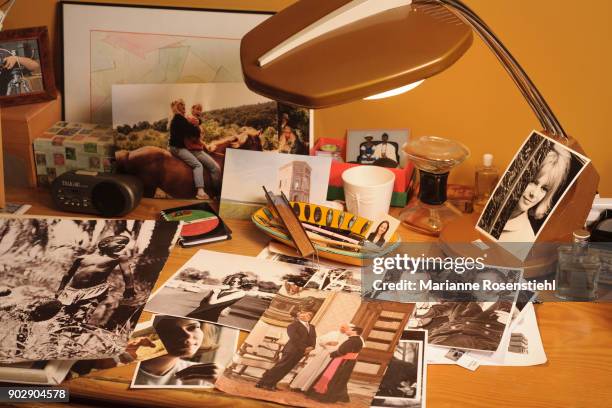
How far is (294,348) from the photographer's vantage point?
3.26 ft

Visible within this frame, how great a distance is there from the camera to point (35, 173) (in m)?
1.44

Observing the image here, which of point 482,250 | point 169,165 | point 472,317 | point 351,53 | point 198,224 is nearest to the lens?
point 351,53

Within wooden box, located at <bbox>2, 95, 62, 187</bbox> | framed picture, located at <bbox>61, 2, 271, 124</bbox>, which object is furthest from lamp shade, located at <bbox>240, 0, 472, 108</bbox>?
wooden box, located at <bbox>2, 95, 62, 187</bbox>

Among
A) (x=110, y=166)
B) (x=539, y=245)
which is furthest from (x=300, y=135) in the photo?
(x=539, y=245)

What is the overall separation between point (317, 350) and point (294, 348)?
0.10ft

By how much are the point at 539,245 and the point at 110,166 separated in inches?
31.6

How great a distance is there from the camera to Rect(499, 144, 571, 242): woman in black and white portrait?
110 cm

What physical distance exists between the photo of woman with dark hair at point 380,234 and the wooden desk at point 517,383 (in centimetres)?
29

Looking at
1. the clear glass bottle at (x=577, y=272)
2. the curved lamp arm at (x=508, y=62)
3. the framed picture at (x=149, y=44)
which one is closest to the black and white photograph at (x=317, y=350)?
the clear glass bottle at (x=577, y=272)

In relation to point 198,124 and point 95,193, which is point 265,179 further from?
point 95,193

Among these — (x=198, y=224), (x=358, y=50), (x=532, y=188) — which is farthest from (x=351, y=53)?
(x=198, y=224)

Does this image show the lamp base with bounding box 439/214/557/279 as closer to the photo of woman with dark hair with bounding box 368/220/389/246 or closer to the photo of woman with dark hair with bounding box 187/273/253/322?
the photo of woman with dark hair with bounding box 368/220/389/246

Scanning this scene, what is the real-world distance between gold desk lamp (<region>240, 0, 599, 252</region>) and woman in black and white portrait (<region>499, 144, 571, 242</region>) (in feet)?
0.08

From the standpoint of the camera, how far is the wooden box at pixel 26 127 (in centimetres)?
141
